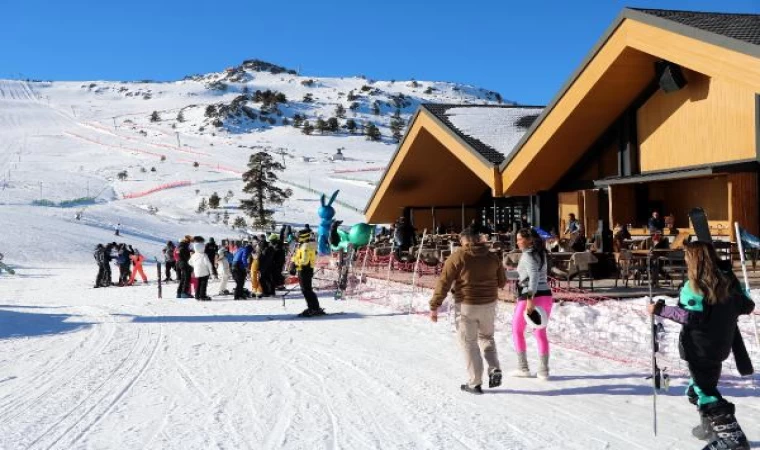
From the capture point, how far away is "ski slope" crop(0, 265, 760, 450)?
212 inches

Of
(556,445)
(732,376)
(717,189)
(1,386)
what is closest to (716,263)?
(556,445)

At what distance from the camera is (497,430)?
5.50 metres

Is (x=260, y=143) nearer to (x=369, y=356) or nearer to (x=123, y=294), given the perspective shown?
(x=123, y=294)

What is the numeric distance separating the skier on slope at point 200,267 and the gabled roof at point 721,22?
32.9 feet

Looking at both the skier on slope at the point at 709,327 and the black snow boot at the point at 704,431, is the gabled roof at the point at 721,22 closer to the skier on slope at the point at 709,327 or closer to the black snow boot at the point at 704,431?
the skier on slope at the point at 709,327

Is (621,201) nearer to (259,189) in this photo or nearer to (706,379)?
→ (706,379)

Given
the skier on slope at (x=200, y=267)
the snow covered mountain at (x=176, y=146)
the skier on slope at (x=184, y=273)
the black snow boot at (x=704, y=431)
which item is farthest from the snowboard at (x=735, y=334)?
the snow covered mountain at (x=176, y=146)

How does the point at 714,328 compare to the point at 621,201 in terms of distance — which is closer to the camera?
the point at 714,328

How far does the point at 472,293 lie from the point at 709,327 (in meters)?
2.34

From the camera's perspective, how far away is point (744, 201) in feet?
43.6

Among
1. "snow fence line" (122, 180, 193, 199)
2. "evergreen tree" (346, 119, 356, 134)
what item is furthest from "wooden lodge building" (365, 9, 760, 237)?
"evergreen tree" (346, 119, 356, 134)

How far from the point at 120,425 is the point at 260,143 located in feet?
284

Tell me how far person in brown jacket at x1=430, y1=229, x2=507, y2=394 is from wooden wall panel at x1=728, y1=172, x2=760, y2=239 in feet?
27.3

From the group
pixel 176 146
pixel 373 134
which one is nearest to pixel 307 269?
pixel 176 146
